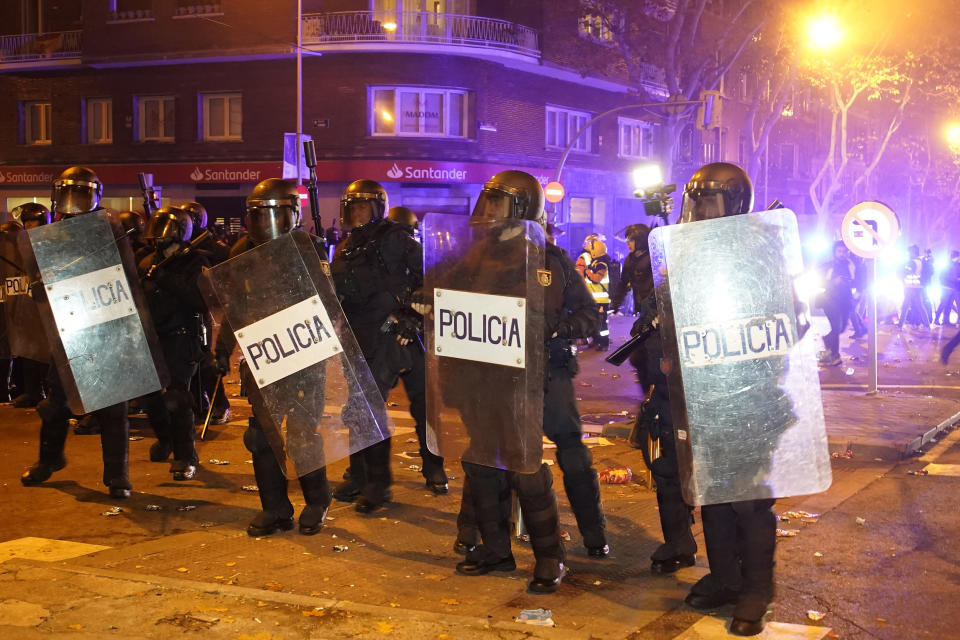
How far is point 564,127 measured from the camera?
33250 mm

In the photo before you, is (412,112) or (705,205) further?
(412,112)

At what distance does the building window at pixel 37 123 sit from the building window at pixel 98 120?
1.52m

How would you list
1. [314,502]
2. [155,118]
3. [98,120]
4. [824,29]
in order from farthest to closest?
[98,120] → [155,118] → [824,29] → [314,502]

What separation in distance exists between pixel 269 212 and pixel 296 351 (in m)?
0.89

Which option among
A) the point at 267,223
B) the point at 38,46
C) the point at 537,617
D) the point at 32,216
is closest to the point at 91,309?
the point at 267,223

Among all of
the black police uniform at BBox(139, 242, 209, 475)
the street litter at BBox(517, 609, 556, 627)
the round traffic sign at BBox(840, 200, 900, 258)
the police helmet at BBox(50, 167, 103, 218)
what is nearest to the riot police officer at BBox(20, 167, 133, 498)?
the police helmet at BBox(50, 167, 103, 218)

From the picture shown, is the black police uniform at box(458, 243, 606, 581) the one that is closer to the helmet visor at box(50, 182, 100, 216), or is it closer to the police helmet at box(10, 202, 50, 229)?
the helmet visor at box(50, 182, 100, 216)

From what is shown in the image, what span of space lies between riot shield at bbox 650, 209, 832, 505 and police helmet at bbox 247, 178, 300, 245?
257cm

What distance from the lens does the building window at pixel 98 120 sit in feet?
105

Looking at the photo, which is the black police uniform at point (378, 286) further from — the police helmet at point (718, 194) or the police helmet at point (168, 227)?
the police helmet at point (718, 194)

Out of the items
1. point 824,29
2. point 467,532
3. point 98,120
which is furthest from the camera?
point 98,120

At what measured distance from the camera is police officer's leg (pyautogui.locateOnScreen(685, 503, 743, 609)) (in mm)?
4805

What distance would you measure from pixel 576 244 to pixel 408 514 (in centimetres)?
2687

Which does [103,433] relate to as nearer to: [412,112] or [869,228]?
[869,228]
